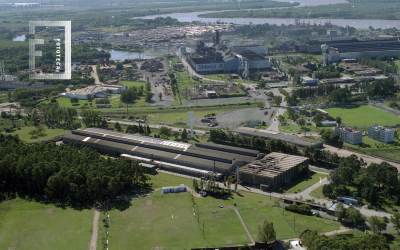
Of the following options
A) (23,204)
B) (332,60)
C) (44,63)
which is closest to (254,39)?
(332,60)

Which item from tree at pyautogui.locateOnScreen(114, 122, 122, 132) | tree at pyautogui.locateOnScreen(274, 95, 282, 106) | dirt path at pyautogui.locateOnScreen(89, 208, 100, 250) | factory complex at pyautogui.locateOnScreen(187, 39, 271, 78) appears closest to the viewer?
dirt path at pyautogui.locateOnScreen(89, 208, 100, 250)

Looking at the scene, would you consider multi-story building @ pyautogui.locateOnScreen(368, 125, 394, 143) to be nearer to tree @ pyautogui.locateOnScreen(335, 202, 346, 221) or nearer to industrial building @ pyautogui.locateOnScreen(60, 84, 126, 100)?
tree @ pyautogui.locateOnScreen(335, 202, 346, 221)

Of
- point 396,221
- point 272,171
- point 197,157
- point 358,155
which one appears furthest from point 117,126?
point 396,221

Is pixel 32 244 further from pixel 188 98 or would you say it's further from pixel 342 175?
pixel 188 98

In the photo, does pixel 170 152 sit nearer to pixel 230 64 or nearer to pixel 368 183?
pixel 368 183

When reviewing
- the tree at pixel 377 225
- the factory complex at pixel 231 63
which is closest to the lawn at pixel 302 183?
the tree at pixel 377 225

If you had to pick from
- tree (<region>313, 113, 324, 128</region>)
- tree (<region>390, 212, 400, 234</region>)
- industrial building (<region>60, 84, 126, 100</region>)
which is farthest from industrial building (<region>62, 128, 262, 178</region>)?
industrial building (<region>60, 84, 126, 100</region>)
